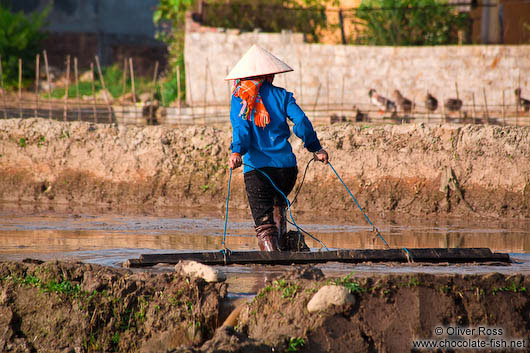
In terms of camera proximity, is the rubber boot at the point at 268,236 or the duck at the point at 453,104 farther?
the duck at the point at 453,104

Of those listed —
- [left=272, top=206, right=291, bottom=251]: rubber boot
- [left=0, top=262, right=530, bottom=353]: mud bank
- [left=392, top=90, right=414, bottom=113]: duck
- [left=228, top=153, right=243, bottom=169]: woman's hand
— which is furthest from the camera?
[left=392, top=90, right=414, bottom=113]: duck

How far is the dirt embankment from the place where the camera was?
923cm

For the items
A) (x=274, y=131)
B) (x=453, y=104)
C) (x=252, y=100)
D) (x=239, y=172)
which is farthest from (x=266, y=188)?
(x=453, y=104)

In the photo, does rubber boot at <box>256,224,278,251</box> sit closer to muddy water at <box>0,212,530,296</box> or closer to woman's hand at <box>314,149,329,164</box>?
muddy water at <box>0,212,530,296</box>

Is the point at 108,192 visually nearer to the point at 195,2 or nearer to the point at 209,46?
the point at 209,46

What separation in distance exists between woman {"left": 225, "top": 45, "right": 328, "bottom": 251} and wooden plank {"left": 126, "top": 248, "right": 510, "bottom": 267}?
273 millimetres

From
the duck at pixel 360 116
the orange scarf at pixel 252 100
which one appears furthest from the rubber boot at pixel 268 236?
the duck at pixel 360 116

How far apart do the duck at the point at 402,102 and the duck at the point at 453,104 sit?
0.62 metres

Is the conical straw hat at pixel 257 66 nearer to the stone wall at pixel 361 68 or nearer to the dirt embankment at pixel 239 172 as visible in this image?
the dirt embankment at pixel 239 172

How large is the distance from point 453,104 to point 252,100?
8.06 m

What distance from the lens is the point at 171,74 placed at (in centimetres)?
1680

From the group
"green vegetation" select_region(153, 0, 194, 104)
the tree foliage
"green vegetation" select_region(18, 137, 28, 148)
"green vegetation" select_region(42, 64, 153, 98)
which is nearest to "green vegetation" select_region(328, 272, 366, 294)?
"green vegetation" select_region(18, 137, 28, 148)

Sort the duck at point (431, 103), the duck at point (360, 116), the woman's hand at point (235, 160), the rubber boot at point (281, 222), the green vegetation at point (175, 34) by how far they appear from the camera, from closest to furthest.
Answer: the woman's hand at point (235, 160)
the rubber boot at point (281, 222)
the duck at point (360, 116)
the duck at point (431, 103)
the green vegetation at point (175, 34)

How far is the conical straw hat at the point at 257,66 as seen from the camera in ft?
17.7
